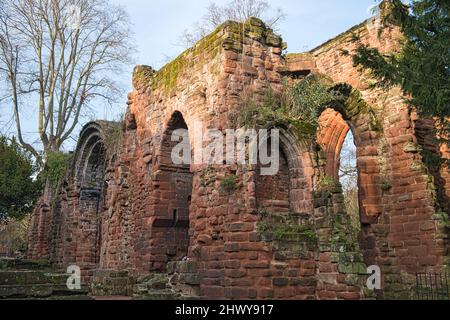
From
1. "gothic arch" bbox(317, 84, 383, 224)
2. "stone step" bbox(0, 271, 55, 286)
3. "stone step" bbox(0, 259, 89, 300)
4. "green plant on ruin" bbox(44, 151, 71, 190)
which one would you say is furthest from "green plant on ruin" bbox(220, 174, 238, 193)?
"green plant on ruin" bbox(44, 151, 71, 190)

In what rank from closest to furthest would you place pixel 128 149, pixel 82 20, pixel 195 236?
pixel 195 236 < pixel 128 149 < pixel 82 20

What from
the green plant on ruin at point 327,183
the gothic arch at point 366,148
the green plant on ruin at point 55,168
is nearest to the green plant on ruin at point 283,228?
the green plant on ruin at point 327,183

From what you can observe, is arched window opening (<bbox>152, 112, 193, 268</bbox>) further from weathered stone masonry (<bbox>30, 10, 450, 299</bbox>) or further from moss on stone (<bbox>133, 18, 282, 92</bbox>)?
moss on stone (<bbox>133, 18, 282, 92</bbox>)

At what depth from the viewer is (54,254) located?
18266 millimetres

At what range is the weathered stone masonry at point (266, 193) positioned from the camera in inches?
318

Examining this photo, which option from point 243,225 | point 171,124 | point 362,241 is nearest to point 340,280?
point 243,225

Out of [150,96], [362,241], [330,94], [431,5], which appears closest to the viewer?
[431,5]

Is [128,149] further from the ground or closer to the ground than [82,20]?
closer to the ground

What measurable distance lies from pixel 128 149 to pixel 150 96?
1855 millimetres

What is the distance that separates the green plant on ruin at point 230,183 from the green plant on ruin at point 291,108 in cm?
102

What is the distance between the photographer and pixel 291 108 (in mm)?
9492

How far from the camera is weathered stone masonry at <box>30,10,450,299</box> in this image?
8.08 meters

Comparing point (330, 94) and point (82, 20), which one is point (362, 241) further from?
point (82, 20)

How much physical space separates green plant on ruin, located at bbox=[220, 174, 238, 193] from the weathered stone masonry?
42 mm
